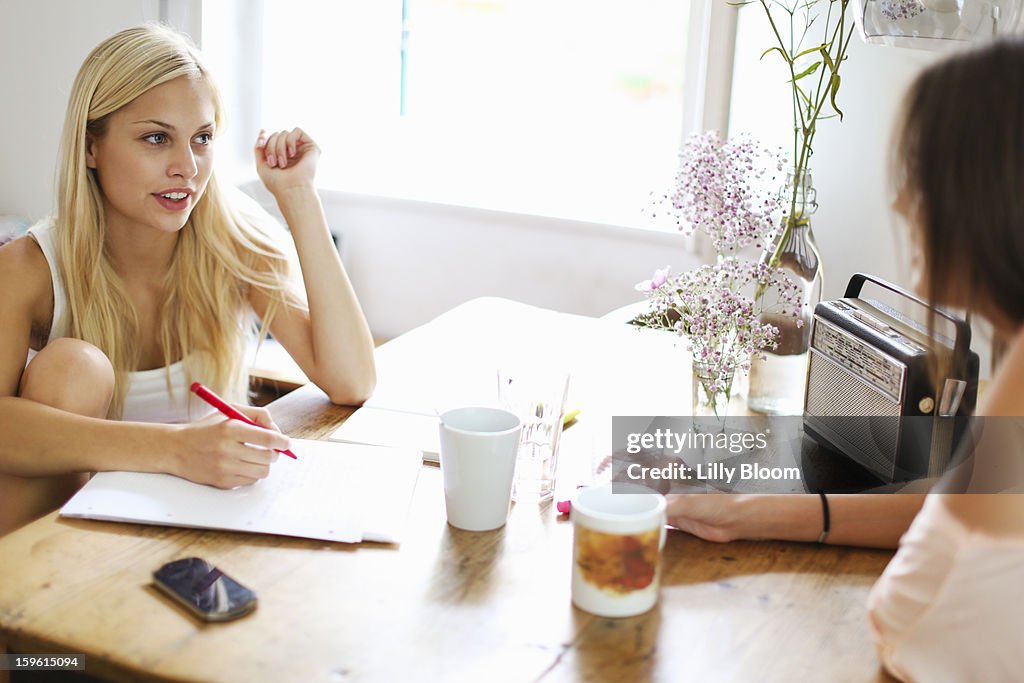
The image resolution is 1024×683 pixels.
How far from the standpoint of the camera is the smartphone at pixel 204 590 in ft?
2.73

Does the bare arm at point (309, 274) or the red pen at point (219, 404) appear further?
the bare arm at point (309, 274)

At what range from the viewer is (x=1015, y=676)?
2.55 ft

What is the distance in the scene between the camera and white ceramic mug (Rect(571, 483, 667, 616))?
85cm

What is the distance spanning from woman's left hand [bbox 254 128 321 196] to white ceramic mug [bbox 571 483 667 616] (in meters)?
0.97

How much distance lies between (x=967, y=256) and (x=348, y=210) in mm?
2245

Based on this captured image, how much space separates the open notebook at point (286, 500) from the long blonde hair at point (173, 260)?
1.67 feet

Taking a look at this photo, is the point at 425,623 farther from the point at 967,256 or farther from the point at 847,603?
the point at 967,256

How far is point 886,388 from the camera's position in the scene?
1093 millimetres

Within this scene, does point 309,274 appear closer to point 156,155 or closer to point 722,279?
point 156,155

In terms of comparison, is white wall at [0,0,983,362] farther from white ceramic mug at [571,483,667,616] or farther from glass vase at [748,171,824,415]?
white ceramic mug at [571,483,667,616]

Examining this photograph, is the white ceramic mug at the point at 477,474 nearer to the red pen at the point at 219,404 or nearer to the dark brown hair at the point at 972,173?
the red pen at the point at 219,404

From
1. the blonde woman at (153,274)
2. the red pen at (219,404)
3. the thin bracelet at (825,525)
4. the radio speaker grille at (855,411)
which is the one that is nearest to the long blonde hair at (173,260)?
the blonde woman at (153,274)

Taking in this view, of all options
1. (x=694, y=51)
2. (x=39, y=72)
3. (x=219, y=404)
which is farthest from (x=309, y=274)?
(x=39, y=72)

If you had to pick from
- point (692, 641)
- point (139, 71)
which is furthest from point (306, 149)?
point (692, 641)
